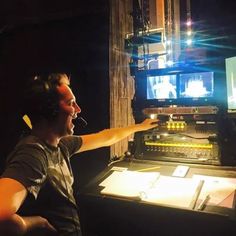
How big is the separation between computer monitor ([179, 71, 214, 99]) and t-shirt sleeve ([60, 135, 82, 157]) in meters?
0.77

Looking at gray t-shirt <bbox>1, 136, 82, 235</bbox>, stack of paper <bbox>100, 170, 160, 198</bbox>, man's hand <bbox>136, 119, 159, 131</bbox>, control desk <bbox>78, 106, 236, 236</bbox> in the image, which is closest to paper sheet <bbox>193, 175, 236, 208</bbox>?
control desk <bbox>78, 106, 236, 236</bbox>

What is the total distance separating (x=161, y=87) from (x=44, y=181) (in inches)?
43.9

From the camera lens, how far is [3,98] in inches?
128

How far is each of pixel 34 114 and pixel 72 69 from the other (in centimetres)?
187

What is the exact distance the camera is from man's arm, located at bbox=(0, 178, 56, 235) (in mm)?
1011

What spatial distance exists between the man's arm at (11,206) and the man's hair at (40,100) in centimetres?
40

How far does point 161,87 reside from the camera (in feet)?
6.66

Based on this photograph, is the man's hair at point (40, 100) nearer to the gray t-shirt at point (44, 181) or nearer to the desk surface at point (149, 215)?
the gray t-shirt at point (44, 181)

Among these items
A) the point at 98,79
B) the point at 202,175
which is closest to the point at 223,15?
the point at 98,79

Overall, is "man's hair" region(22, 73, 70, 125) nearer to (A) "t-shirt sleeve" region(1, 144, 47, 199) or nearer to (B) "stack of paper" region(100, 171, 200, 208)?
(A) "t-shirt sleeve" region(1, 144, 47, 199)

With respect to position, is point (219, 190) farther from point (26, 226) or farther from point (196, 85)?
point (26, 226)

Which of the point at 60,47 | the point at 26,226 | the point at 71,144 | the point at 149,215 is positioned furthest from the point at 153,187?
the point at 60,47

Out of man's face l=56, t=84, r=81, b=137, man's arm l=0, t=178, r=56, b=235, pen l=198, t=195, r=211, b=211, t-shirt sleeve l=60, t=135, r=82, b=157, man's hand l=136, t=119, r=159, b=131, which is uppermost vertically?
man's face l=56, t=84, r=81, b=137

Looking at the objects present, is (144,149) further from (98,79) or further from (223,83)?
(98,79)
